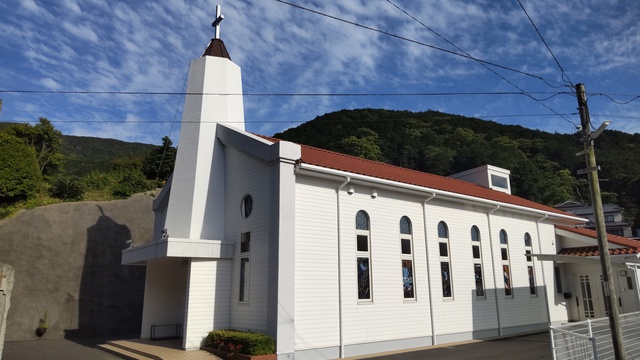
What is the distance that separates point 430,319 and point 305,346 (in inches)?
200

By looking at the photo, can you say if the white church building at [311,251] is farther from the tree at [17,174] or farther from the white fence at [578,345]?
the tree at [17,174]

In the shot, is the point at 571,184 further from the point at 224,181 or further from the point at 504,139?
the point at 224,181

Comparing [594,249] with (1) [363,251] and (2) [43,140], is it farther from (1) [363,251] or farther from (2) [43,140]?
(2) [43,140]

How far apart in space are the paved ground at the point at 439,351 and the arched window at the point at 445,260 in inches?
72.1

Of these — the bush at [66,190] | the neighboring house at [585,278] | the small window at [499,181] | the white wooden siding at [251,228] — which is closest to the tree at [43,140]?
the bush at [66,190]

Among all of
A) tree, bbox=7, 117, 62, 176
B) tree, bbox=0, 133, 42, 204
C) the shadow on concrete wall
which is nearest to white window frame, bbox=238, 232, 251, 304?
the shadow on concrete wall

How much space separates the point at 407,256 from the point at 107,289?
14709 millimetres

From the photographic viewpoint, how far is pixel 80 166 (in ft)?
156

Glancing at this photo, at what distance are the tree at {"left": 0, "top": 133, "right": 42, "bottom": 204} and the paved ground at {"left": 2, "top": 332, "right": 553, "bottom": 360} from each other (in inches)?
384

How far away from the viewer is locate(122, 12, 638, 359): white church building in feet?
38.1

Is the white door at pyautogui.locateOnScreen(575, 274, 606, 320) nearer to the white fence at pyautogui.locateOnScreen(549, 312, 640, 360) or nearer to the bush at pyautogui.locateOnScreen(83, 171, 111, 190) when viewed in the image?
the white fence at pyautogui.locateOnScreen(549, 312, 640, 360)

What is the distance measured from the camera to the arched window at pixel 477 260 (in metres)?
16.2

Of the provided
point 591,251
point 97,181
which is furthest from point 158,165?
point 591,251

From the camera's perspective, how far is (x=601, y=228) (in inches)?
357
